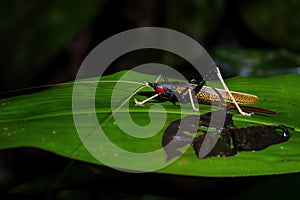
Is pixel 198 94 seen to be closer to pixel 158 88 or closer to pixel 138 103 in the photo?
pixel 158 88

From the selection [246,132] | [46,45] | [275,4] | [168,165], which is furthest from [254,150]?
[275,4]

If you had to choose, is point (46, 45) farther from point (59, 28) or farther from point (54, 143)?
point (54, 143)

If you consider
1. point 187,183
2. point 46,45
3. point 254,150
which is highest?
point 254,150

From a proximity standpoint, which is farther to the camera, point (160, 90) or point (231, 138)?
point (160, 90)

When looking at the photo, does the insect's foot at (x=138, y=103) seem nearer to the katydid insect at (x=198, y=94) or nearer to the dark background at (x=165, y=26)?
the katydid insect at (x=198, y=94)

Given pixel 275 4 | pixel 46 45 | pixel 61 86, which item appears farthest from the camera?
pixel 275 4

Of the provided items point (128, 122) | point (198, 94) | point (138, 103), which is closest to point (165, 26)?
point (198, 94)
